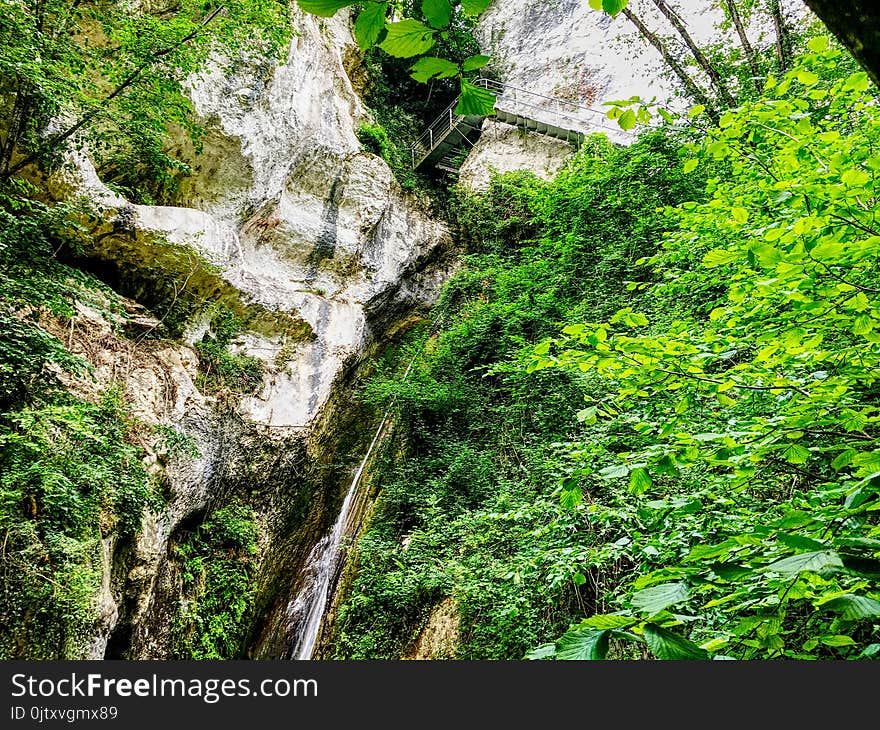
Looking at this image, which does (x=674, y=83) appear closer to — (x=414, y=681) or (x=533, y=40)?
(x=533, y=40)

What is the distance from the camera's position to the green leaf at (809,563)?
84cm

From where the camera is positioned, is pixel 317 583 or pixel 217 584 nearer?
pixel 217 584

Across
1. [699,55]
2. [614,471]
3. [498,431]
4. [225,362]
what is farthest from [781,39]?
[225,362]

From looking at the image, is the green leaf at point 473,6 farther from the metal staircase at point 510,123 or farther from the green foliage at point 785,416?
the metal staircase at point 510,123

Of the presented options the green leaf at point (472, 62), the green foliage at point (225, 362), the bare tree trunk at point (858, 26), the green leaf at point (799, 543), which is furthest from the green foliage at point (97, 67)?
the green leaf at point (799, 543)

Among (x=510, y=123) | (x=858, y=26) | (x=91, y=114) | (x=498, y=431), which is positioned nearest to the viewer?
(x=858, y=26)

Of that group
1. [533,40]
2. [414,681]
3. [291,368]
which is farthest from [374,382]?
[533,40]

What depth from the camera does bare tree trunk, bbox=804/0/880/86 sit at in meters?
0.65

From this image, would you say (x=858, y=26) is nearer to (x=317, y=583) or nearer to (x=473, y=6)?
(x=473, y=6)

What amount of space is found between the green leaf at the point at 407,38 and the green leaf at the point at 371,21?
22 millimetres

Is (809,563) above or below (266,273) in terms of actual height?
below

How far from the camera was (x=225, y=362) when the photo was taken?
952 centimetres

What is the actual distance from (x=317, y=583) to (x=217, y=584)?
1.91 metres

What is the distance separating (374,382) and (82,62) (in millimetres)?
6881
